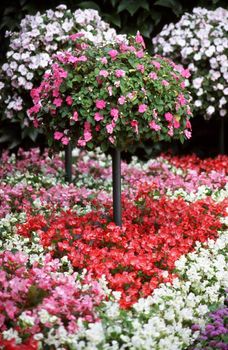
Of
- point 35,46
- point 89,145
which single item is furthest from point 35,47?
point 89,145

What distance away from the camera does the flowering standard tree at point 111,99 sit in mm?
4043

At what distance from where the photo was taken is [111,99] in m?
4.07

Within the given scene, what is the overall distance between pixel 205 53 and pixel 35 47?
5.59 feet

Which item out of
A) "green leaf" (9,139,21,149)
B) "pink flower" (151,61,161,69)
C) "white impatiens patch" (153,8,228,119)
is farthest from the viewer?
"green leaf" (9,139,21,149)

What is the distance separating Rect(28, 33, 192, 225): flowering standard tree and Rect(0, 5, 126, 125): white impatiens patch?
1307 millimetres

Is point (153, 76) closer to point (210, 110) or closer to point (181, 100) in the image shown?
point (181, 100)

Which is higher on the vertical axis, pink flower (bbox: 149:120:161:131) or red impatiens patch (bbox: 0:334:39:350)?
pink flower (bbox: 149:120:161:131)

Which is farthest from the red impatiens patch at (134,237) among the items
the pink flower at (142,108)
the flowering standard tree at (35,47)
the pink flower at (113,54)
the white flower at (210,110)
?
the white flower at (210,110)

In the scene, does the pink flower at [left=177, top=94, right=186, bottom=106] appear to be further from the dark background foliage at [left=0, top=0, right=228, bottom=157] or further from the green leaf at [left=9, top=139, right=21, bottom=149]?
the green leaf at [left=9, top=139, right=21, bottom=149]

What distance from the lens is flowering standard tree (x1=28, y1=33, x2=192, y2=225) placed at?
13.3 feet

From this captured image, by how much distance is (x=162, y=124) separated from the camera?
13.8 ft

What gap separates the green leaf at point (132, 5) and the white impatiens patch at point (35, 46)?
1160 mm

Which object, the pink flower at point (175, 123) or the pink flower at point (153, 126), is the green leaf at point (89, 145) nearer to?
the pink flower at point (153, 126)

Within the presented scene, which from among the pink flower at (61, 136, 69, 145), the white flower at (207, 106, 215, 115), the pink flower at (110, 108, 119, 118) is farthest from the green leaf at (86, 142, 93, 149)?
the white flower at (207, 106, 215, 115)
